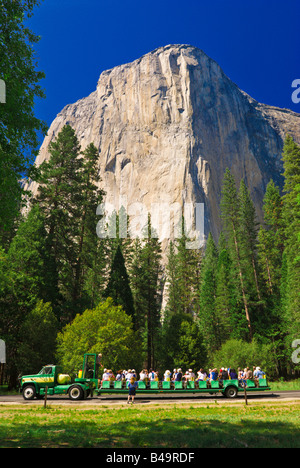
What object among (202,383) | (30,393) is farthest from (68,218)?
(202,383)

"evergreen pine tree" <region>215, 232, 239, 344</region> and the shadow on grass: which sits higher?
"evergreen pine tree" <region>215, 232, 239, 344</region>

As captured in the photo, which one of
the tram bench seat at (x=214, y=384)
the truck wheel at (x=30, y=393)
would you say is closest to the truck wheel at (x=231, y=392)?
the tram bench seat at (x=214, y=384)

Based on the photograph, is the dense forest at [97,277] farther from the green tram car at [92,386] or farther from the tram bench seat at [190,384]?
the tram bench seat at [190,384]

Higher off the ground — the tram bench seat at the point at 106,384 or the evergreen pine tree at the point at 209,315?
the evergreen pine tree at the point at 209,315

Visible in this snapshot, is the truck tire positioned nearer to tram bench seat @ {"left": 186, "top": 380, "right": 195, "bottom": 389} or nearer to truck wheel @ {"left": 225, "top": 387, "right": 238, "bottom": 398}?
truck wheel @ {"left": 225, "top": 387, "right": 238, "bottom": 398}

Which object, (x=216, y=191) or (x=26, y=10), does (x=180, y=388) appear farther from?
(x=216, y=191)

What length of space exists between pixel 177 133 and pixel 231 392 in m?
95.0

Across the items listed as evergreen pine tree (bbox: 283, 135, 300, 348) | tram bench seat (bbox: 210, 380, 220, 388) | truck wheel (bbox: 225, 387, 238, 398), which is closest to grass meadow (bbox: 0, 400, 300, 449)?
truck wheel (bbox: 225, 387, 238, 398)

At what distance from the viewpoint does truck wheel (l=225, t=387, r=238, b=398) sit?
20438 millimetres

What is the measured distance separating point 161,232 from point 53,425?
8289 centimetres

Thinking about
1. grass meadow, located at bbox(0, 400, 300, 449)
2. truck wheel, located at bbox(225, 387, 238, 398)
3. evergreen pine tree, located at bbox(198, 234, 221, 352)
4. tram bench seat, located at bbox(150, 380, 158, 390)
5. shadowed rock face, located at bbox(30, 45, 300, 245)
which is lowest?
truck wheel, located at bbox(225, 387, 238, 398)

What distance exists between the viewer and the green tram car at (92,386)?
19438 mm
